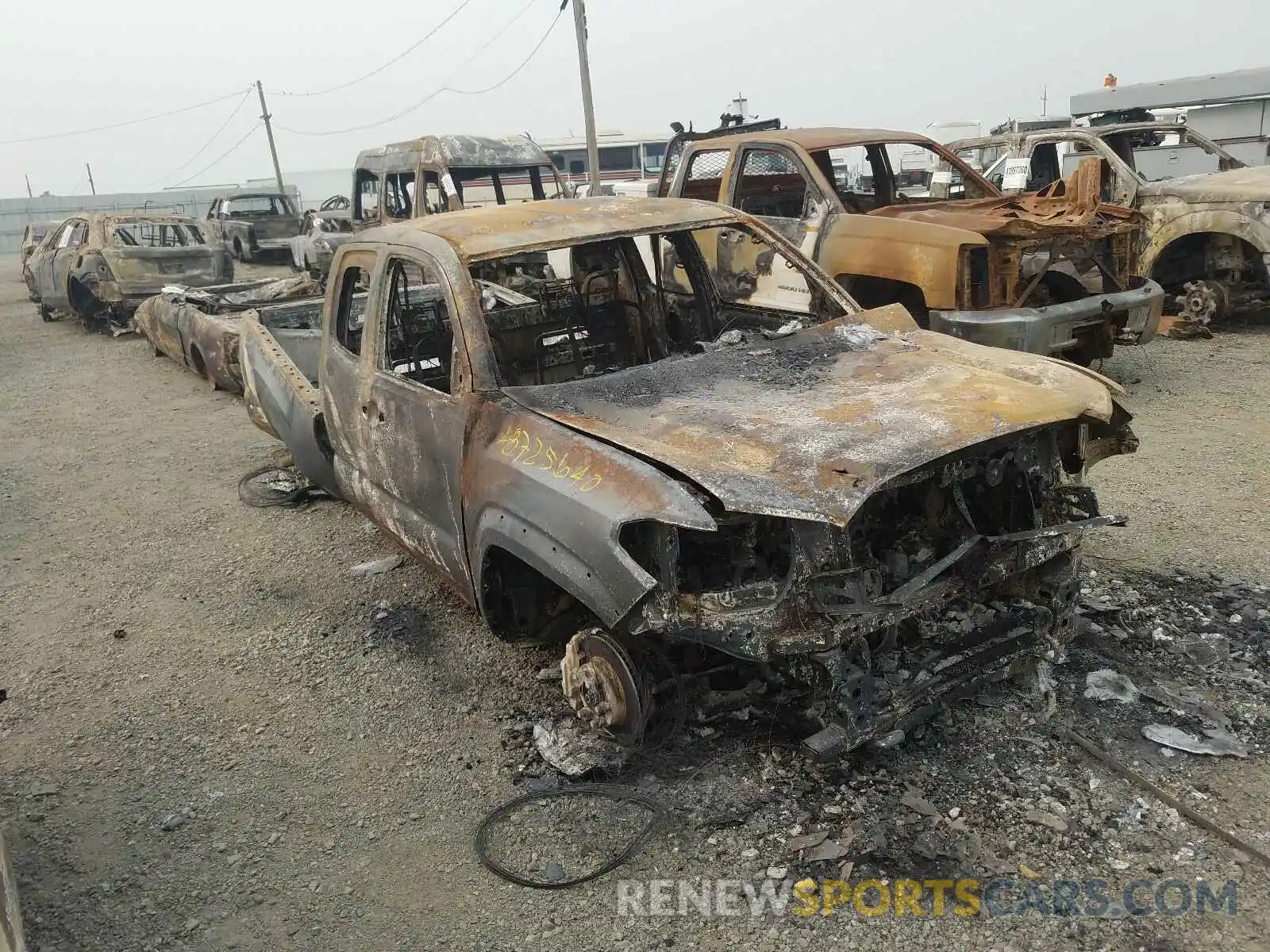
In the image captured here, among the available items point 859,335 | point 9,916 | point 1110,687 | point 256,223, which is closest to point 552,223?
point 859,335

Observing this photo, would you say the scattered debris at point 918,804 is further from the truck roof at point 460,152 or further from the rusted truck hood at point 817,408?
the truck roof at point 460,152

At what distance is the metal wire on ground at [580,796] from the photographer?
2727 mm

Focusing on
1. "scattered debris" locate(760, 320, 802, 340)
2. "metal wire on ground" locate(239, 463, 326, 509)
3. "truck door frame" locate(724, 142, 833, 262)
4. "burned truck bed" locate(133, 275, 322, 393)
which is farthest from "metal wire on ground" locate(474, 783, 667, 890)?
"burned truck bed" locate(133, 275, 322, 393)

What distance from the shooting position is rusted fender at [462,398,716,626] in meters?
2.64

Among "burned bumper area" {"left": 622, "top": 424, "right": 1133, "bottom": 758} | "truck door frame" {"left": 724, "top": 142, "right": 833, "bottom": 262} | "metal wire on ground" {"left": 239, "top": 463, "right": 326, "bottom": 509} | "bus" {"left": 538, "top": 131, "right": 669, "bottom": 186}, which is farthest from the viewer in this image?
"bus" {"left": 538, "top": 131, "right": 669, "bottom": 186}

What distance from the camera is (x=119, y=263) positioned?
12172mm

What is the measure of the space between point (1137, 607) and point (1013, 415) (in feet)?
5.00

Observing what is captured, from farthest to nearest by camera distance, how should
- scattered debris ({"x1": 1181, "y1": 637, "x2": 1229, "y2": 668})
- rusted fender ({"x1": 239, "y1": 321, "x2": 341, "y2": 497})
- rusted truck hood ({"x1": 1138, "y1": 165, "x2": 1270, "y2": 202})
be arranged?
1. rusted truck hood ({"x1": 1138, "y1": 165, "x2": 1270, "y2": 202})
2. rusted fender ({"x1": 239, "y1": 321, "x2": 341, "y2": 497})
3. scattered debris ({"x1": 1181, "y1": 637, "x2": 1229, "y2": 668})

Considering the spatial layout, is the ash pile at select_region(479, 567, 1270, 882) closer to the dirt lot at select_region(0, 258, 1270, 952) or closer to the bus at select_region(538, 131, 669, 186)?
the dirt lot at select_region(0, 258, 1270, 952)

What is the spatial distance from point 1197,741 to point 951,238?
378cm

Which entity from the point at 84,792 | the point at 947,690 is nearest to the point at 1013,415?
the point at 947,690

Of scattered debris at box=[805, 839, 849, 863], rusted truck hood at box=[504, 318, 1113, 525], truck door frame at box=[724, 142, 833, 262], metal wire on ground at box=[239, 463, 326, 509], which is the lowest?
scattered debris at box=[805, 839, 849, 863]

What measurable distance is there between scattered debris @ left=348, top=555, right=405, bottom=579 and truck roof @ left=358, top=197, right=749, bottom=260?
5.48 feet

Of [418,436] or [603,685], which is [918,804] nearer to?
[603,685]
